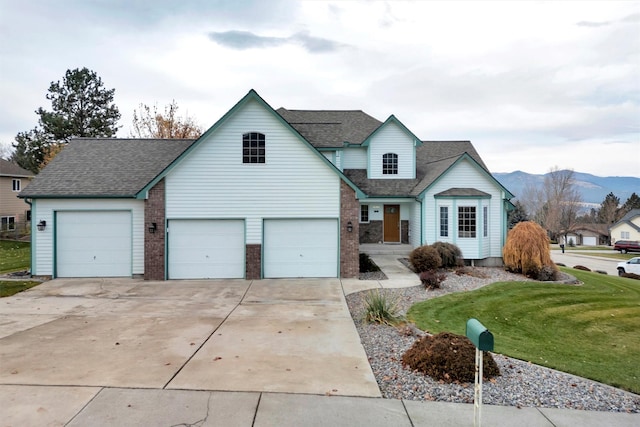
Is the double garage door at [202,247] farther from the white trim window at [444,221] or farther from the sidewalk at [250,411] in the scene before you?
the sidewalk at [250,411]

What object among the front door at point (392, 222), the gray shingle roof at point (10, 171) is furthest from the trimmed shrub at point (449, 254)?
the gray shingle roof at point (10, 171)

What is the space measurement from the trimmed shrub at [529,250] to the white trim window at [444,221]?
107 inches

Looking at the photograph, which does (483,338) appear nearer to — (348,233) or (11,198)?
(348,233)

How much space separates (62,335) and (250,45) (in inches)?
587

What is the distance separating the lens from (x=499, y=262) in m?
17.6

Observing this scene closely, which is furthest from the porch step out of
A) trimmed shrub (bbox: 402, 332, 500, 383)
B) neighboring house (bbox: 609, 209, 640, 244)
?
neighboring house (bbox: 609, 209, 640, 244)

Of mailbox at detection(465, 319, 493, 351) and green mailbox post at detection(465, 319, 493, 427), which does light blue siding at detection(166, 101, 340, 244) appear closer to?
green mailbox post at detection(465, 319, 493, 427)

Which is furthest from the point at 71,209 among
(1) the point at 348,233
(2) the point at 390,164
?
(2) the point at 390,164

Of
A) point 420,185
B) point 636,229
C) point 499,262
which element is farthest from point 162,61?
point 636,229

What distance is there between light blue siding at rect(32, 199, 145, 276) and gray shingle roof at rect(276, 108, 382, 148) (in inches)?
340

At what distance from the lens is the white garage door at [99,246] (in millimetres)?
14320

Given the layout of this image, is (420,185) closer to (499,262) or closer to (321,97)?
(499,262)

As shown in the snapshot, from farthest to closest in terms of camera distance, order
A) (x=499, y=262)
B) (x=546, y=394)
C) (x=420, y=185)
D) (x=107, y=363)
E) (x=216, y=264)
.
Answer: (x=420, y=185) < (x=499, y=262) < (x=216, y=264) < (x=107, y=363) < (x=546, y=394)

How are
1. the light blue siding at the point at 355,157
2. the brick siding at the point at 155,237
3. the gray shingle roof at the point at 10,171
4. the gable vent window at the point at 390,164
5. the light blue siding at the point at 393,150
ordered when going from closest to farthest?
the brick siding at the point at 155,237 < the light blue siding at the point at 393,150 < the gable vent window at the point at 390,164 < the light blue siding at the point at 355,157 < the gray shingle roof at the point at 10,171
